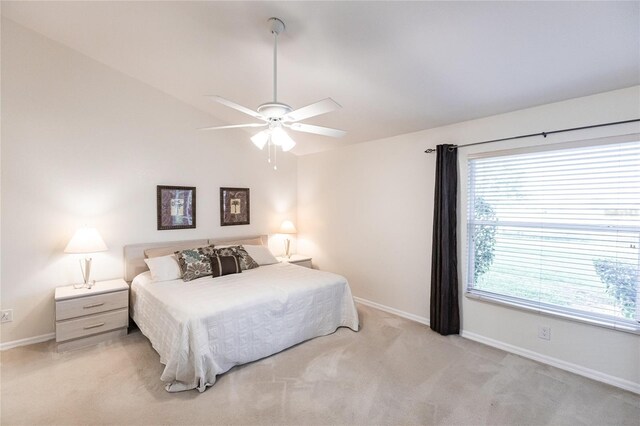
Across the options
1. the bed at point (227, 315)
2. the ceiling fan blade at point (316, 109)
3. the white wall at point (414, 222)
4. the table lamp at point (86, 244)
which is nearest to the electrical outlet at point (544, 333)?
the white wall at point (414, 222)

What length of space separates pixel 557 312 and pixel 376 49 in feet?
9.01

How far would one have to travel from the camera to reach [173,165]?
398cm

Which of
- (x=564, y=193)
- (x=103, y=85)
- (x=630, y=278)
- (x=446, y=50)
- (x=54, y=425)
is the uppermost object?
(x=103, y=85)

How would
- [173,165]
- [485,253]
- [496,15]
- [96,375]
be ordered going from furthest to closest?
[173,165]
[485,253]
[96,375]
[496,15]

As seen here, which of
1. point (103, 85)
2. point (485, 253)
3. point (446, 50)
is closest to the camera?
point (446, 50)

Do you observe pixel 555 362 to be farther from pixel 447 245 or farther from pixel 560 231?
pixel 447 245

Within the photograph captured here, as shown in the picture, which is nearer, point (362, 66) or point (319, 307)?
point (362, 66)

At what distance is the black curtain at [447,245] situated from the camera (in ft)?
10.7

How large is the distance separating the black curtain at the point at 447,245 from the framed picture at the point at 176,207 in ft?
10.4

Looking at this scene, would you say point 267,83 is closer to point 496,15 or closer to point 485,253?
point 496,15

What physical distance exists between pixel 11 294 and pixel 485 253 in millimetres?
4819

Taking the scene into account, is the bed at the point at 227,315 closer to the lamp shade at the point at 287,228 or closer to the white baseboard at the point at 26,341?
the white baseboard at the point at 26,341

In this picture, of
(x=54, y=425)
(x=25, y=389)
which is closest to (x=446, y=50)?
(x=54, y=425)

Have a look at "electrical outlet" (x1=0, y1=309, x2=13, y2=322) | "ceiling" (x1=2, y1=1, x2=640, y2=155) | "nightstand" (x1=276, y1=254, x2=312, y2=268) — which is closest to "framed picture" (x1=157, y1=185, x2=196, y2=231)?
"ceiling" (x1=2, y1=1, x2=640, y2=155)
